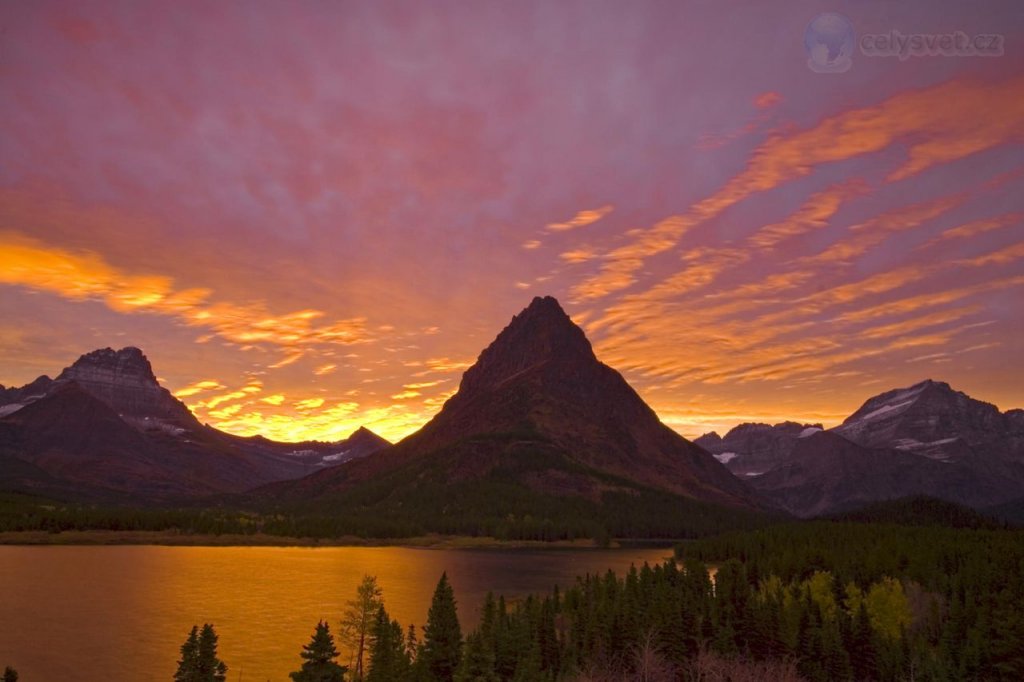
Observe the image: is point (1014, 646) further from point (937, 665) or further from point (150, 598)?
point (150, 598)

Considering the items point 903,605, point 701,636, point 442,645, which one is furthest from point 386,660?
point 903,605

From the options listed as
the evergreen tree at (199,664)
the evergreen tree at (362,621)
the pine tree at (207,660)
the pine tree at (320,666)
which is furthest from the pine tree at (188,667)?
the evergreen tree at (362,621)

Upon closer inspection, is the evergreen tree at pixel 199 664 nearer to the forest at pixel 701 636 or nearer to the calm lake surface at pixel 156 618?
the forest at pixel 701 636

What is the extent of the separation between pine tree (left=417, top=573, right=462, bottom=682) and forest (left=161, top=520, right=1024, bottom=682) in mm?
162

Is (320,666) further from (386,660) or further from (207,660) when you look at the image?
(386,660)

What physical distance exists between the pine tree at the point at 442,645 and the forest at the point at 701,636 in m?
0.16

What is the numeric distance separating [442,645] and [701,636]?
47.0 meters

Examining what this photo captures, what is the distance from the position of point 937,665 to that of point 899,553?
8980 centimetres

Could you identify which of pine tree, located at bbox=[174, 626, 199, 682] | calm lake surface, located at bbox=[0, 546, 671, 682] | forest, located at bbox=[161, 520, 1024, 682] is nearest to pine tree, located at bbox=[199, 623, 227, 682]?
forest, located at bbox=[161, 520, 1024, 682]

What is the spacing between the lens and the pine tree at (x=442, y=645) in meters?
90.1

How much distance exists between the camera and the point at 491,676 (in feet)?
265

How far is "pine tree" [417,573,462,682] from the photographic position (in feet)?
296

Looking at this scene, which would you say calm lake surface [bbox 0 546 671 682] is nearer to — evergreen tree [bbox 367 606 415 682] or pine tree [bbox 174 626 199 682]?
evergreen tree [bbox 367 606 415 682]

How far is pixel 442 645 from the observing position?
3637 inches
